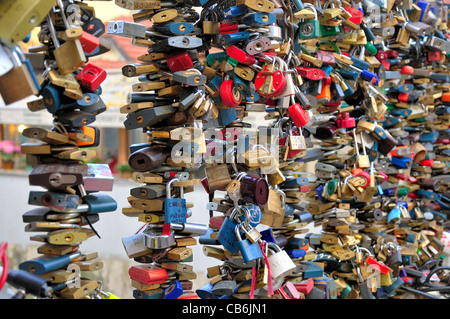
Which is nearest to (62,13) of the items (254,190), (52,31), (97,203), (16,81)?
(52,31)

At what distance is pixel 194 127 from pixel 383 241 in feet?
4.20

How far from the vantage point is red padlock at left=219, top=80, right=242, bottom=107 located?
59.8 inches

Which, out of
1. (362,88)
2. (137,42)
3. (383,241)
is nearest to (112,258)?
(383,241)

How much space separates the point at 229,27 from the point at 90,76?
1.50 ft

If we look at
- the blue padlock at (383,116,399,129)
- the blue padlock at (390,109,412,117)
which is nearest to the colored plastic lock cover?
the blue padlock at (383,116,399,129)

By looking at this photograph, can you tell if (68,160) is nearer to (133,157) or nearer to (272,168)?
(133,157)

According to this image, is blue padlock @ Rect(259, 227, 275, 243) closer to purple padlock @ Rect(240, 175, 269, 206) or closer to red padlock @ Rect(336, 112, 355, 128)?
purple padlock @ Rect(240, 175, 269, 206)

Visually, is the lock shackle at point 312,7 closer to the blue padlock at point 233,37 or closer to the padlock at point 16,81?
the blue padlock at point 233,37

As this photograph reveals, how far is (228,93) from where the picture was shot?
59.7 inches

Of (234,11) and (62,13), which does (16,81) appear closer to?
(62,13)

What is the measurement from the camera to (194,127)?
148 centimetres

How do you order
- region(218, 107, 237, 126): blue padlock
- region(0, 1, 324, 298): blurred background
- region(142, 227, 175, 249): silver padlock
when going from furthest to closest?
region(0, 1, 324, 298): blurred background → region(218, 107, 237, 126): blue padlock → region(142, 227, 175, 249): silver padlock

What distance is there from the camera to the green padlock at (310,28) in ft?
5.88

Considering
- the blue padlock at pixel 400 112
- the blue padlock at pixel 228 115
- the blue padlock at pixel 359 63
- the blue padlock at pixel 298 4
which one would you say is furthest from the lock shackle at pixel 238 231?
the blue padlock at pixel 400 112
